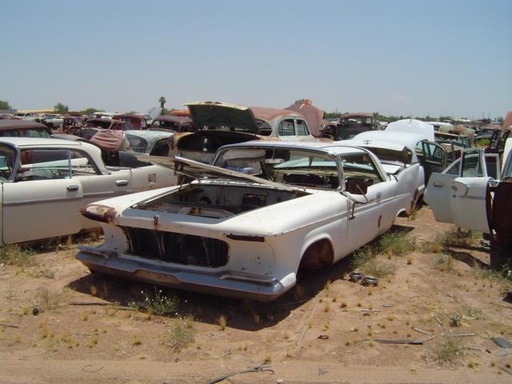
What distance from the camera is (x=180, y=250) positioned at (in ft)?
15.5

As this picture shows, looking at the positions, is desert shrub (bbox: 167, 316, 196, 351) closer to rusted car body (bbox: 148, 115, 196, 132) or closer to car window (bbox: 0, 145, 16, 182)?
car window (bbox: 0, 145, 16, 182)

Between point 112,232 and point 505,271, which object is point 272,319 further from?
point 505,271

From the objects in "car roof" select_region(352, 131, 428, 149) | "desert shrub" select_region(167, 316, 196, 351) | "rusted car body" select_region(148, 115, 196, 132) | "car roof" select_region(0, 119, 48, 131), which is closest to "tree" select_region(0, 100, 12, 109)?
"rusted car body" select_region(148, 115, 196, 132)

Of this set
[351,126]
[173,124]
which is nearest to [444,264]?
[173,124]

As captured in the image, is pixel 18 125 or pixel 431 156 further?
pixel 18 125

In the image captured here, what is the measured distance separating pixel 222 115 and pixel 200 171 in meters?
4.73

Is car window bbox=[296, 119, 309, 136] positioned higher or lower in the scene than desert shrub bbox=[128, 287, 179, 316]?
higher

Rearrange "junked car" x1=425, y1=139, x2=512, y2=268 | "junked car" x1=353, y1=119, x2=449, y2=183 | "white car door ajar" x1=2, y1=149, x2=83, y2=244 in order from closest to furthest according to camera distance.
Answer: "white car door ajar" x1=2, y1=149, x2=83, y2=244 < "junked car" x1=425, y1=139, x2=512, y2=268 < "junked car" x1=353, y1=119, x2=449, y2=183

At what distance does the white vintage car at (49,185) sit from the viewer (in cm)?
587

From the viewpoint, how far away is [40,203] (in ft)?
19.8

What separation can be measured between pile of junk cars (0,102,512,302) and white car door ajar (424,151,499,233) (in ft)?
0.05

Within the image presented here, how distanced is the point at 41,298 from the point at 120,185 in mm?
2638

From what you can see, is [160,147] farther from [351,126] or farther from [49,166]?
[351,126]

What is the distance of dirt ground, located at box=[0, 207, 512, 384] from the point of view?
136 inches
